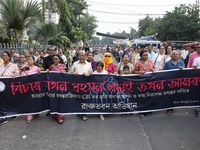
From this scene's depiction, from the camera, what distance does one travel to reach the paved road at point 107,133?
3.89 metres

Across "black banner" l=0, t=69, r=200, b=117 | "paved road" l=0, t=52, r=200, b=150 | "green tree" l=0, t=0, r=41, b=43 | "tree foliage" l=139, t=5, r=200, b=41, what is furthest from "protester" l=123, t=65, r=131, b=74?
"tree foliage" l=139, t=5, r=200, b=41

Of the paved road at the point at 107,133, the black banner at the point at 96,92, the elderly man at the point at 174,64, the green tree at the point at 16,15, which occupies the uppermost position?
the green tree at the point at 16,15

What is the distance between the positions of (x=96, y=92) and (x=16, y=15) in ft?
17.1

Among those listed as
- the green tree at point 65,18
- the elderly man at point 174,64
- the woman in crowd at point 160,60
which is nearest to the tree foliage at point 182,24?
Result: the green tree at point 65,18

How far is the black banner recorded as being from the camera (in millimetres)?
5109

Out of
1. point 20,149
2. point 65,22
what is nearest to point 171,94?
point 20,149

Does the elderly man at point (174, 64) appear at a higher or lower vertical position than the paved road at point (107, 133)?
higher

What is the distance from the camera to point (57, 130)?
457 centimetres

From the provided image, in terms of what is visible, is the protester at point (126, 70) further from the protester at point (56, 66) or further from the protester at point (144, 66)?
the protester at point (56, 66)

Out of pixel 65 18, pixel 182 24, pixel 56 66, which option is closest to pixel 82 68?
pixel 56 66

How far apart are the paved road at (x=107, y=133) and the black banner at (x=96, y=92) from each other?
0.25 metres

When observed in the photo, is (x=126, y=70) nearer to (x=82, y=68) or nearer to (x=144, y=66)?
(x=144, y=66)

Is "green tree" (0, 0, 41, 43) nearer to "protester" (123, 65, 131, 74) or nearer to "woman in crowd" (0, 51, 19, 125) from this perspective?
"woman in crowd" (0, 51, 19, 125)

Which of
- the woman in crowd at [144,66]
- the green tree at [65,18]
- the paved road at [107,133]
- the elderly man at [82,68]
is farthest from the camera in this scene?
the green tree at [65,18]
